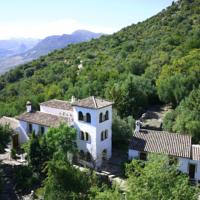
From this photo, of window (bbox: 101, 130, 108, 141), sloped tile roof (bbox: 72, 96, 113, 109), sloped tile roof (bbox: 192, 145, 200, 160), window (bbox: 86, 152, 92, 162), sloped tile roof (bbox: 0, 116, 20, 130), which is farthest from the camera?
sloped tile roof (bbox: 0, 116, 20, 130)

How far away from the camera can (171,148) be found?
32.2 meters

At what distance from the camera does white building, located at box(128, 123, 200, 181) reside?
31.3m

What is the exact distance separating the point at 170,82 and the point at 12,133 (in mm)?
25544

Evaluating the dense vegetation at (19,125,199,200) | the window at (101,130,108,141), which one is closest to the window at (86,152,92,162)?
the dense vegetation at (19,125,199,200)

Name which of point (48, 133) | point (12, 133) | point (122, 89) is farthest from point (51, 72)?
point (48, 133)

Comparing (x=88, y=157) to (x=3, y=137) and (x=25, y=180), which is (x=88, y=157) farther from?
(x=3, y=137)

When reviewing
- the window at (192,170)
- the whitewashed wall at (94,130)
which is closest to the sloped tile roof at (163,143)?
the window at (192,170)

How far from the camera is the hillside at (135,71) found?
47.7m

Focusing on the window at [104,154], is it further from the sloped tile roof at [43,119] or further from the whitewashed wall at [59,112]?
the sloped tile roof at [43,119]

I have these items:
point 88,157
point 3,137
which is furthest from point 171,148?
point 3,137

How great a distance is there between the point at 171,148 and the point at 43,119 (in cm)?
1475

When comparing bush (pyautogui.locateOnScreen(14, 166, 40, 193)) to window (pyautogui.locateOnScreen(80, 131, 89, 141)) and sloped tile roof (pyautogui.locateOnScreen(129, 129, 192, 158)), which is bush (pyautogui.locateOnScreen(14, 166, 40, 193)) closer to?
window (pyautogui.locateOnScreen(80, 131, 89, 141))

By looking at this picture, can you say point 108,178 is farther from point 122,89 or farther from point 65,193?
point 122,89

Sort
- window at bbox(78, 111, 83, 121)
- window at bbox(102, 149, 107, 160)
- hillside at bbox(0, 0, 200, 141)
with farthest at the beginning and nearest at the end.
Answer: hillside at bbox(0, 0, 200, 141) → window at bbox(102, 149, 107, 160) → window at bbox(78, 111, 83, 121)
